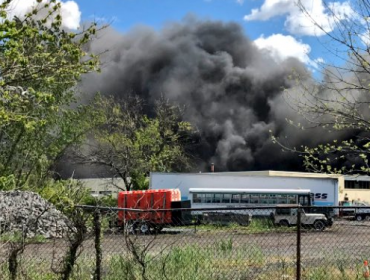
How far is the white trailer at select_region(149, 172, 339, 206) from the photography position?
119ft

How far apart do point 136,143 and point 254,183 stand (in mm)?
11929

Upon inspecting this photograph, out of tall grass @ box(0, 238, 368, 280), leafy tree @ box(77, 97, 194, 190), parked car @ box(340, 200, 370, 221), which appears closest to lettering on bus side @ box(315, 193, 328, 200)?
parked car @ box(340, 200, 370, 221)

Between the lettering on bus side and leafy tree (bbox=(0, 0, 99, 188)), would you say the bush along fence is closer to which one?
leafy tree (bbox=(0, 0, 99, 188))

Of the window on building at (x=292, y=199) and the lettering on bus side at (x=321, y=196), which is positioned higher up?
the lettering on bus side at (x=321, y=196)

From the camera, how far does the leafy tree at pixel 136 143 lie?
42.3 m

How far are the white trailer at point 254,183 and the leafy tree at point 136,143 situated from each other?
21.4 ft

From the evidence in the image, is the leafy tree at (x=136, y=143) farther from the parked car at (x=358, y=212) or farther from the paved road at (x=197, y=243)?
the paved road at (x=197, y=243)

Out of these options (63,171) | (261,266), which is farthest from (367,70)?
(63,171)

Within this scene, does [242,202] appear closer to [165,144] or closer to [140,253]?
[165,144]

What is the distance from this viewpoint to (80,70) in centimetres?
1220

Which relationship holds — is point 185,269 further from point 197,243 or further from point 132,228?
point 197,243

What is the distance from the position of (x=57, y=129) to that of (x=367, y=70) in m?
27.4

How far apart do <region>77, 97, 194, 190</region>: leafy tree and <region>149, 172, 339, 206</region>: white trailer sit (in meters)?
6.52

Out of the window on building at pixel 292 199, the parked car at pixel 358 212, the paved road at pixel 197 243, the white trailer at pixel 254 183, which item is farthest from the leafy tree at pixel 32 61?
the window on building at pixel 292 199
